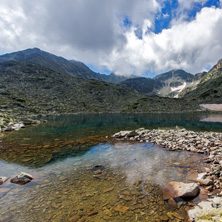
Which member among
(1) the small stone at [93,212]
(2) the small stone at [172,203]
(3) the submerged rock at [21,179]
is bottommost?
(2) the small stone at [172,203]

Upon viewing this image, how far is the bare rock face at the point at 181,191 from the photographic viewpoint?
7668 mm

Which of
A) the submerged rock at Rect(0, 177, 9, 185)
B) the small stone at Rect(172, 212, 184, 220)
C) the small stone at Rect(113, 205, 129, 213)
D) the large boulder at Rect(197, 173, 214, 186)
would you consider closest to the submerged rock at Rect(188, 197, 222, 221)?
the small stone at Rect(172, 212, 184, 220)

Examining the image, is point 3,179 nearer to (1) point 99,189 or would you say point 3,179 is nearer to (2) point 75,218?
(2) point 75,218

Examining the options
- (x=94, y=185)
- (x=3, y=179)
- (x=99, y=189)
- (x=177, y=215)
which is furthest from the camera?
(x=3, y=179)

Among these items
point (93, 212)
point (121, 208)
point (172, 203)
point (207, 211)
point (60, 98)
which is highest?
point (60, 98)

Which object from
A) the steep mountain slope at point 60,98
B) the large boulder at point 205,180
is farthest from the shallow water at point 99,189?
the steep mountain slope at point 60,98

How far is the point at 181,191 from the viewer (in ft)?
25.8

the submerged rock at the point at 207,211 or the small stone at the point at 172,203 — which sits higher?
the submerged rock at the point at 207,211

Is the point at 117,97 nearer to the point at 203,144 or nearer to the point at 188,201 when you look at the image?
the point at 203,144

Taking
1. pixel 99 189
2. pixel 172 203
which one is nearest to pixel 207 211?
pixel 172 203

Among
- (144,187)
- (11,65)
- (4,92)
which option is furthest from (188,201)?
(11,65)

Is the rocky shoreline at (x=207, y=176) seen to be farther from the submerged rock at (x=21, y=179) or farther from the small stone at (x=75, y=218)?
the submerged rock at (x=21, y=179)

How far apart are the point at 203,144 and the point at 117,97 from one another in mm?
138730

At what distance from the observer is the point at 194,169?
11250 millimetres
